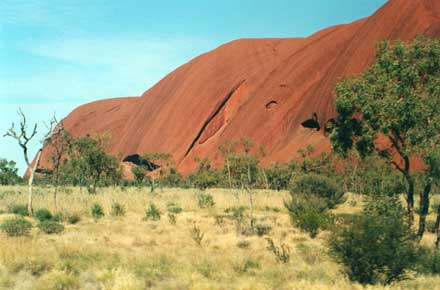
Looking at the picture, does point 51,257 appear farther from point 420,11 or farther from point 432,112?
point 420,11

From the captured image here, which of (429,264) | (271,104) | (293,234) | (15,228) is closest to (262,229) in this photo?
(293,234)

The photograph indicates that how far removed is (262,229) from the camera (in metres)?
17.1

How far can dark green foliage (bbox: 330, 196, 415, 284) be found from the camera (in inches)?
387

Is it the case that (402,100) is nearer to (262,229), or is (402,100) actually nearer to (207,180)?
(262,229)

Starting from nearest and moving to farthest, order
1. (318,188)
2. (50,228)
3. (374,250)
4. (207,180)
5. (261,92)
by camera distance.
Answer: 1. (374,250)
2. (50,228)
3. (318,188)
4. (207,180)
5. (261,92)

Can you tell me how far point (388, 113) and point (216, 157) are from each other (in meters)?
63.0

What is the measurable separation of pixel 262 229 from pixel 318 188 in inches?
327

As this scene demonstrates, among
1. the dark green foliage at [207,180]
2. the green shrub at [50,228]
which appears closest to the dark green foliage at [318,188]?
the green shrub at [50,228]

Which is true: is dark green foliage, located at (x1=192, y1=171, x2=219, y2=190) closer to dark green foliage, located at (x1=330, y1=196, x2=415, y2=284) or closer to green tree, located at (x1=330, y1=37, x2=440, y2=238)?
green tree, located at (x1=330, y1=37, x2=440, y2=238)

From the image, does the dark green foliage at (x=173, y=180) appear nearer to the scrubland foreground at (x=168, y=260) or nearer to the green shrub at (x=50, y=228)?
the scrubland foreground at (x=168, y=260)

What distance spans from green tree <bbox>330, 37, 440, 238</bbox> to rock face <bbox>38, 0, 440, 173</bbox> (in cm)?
4204

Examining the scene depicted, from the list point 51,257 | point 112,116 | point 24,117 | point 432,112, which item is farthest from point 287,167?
point 112,116

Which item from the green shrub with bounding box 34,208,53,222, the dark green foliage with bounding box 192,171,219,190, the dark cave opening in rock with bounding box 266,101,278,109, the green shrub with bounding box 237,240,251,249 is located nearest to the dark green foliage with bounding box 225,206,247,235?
the green shrub with bounding box 237,240,251,249

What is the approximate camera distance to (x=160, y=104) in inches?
3999
